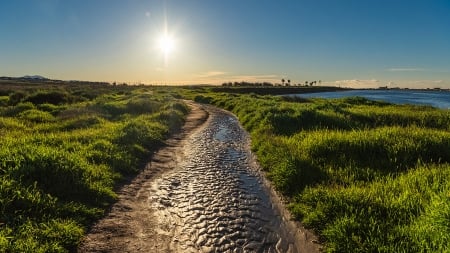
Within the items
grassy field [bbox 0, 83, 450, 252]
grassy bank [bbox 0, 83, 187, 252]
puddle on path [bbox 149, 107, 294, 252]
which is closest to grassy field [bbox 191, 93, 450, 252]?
grassy field [bbox 0, 83, 450, 252]

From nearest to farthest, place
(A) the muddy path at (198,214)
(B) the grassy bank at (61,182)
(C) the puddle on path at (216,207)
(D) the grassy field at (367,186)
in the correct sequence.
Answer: (D) the grassy field at (367,186)
(B) the grassy bank at (61,182)
(A) the muddy path at (198,214)
(C) the puddle on path at (216,207)

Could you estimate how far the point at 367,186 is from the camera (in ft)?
32.0

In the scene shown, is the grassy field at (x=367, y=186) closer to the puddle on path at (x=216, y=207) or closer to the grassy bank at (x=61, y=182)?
the puddle on path at (x=216, y=207)

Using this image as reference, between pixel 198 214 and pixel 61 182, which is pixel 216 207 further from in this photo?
pixel 61 182

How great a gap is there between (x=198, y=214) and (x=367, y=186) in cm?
485

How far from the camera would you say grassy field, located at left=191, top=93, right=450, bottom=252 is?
22.3 ft

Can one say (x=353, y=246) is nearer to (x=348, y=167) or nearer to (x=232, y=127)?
(x=348, y=167)

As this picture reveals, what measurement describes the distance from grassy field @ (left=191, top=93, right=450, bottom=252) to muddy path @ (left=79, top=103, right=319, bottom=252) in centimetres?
66

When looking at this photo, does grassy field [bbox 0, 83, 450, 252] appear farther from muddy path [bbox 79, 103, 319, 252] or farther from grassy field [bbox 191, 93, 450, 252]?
muddy path [bbox 79, 103, 319, 252]

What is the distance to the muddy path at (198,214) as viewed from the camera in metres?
7.38

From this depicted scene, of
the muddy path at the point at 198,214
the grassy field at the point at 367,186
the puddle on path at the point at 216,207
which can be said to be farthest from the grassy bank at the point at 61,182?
the grassy field at the point at 367,186

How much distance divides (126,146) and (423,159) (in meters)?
11.9

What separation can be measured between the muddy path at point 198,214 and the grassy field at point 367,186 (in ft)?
2.15

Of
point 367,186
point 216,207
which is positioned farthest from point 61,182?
point 367,186
